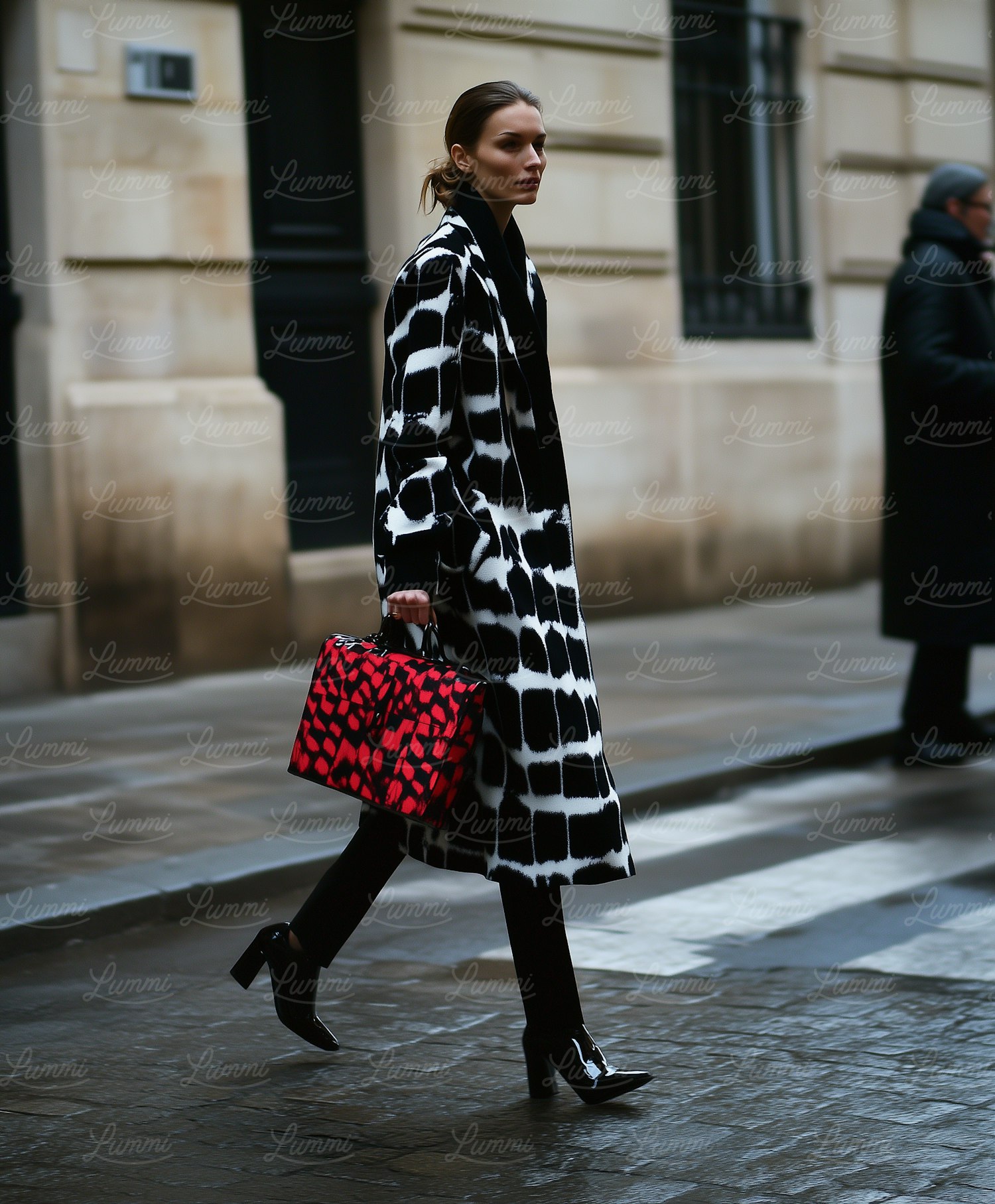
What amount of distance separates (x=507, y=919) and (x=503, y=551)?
0.71m

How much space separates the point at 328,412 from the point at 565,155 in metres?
2.25

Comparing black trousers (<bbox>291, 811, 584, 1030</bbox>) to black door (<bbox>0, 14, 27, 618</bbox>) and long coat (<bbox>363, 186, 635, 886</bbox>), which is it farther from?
black door (<bbox>0, 14, 27, 618</bbox>)

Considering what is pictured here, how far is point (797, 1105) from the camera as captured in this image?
3.75 m

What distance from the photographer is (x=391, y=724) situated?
3.79m

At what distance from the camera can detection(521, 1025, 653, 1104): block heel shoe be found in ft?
12.5

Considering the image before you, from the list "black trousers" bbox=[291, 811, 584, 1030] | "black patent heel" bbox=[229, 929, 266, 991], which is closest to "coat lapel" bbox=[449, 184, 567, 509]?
"black trousers" bbox=[291, 811, 584, 1030]

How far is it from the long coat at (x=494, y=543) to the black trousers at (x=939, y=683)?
410cm

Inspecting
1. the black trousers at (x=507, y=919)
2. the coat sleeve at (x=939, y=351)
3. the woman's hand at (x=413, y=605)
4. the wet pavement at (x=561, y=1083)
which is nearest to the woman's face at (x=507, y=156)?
the woman's hand at (x=413, y=605)

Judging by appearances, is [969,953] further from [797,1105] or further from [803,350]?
[803,350]

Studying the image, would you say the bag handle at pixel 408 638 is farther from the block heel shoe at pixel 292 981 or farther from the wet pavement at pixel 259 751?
the wet pavement at pixel 259 751

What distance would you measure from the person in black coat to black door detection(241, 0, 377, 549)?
13.1ft

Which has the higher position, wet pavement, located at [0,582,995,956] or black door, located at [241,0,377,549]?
black door, located at [241,0,377,549]

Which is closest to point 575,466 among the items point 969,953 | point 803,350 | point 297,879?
point 803,350

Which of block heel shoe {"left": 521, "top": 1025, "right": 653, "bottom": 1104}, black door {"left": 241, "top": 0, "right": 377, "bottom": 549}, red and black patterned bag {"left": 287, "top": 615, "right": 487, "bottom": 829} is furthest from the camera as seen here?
black door {"left": 241, "top": 0, "right": 377, "bottom": 549}
